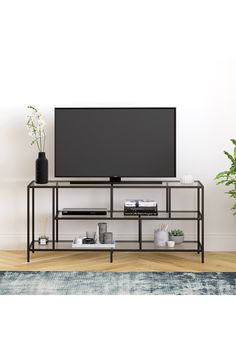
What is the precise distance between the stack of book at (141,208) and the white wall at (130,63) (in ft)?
1.87

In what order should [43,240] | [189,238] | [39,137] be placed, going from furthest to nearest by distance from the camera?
[189,238], [39,137], [43,240]

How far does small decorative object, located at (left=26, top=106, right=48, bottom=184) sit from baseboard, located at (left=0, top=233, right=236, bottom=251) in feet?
2.44

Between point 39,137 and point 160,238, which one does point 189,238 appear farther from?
point 39,137

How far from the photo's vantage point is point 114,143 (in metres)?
5.58

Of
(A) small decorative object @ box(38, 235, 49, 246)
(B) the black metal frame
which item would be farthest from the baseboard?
(A) small decorative object @ box(38, 235, 49, 246)

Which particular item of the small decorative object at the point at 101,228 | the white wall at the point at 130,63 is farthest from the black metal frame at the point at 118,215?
the white wall at the point at 130,63

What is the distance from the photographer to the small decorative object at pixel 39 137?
5.53 metres

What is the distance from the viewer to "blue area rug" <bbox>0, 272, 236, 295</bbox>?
445 cm

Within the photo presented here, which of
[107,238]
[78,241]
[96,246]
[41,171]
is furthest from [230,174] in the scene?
[41,171]

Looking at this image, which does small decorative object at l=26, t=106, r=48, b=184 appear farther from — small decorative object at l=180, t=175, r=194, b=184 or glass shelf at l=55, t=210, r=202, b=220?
small decorative object at l=180, t=175, r=194, b=184

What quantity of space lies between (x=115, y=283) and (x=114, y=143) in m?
1.48
